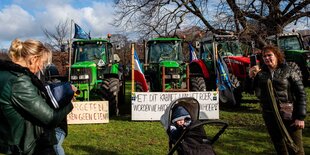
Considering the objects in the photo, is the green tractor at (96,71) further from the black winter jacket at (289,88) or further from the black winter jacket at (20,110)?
the black winter jacket at (20,110)

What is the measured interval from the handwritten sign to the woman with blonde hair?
6719 millimetres

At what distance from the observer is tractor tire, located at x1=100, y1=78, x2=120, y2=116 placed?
10062 millimetres

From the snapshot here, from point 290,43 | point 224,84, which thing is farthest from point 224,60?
point 290,43

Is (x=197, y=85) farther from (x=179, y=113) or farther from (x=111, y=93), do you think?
(x=179, y=113)

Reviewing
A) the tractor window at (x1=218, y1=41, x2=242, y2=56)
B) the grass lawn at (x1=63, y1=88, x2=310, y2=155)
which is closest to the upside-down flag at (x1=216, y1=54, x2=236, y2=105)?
the grass lawn at (x1=63, y1=88, x2=310, y2=155)

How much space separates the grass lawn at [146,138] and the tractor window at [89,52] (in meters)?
2.74

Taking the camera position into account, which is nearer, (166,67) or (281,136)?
(281,136)

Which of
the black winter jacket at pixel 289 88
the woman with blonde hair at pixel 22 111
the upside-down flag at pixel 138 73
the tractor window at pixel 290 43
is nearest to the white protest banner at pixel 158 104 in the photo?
the upside-down flag at pixel 138 73

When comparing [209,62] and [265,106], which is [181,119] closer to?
[265,106]

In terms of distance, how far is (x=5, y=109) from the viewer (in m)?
2.39

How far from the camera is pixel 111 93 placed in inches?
396

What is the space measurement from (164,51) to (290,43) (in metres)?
7.00

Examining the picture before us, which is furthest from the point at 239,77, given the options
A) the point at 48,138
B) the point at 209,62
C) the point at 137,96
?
the point at 48,138

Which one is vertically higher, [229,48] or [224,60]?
[229,48]
